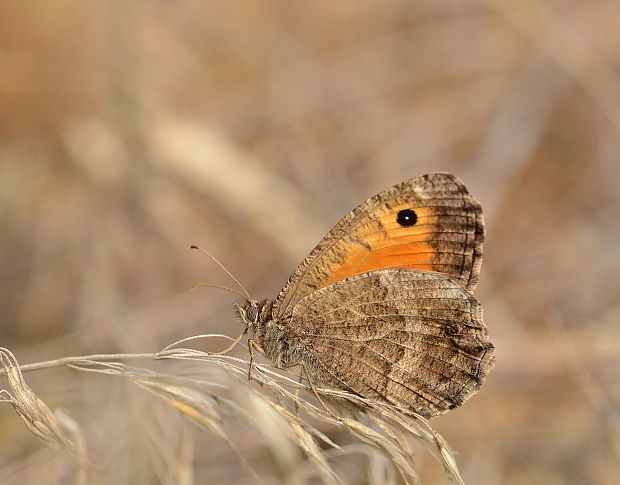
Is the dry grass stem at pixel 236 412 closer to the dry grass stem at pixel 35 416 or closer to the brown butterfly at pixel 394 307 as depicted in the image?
the dry grass stem at pixel 35 416

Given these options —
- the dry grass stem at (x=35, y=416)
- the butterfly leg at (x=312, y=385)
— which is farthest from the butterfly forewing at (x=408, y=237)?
the dry grass stem at (x=35, y=416)

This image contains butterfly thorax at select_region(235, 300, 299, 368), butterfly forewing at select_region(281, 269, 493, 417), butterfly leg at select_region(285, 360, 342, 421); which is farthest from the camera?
butterfly thorax at select_region(235, 300, 299, 368)

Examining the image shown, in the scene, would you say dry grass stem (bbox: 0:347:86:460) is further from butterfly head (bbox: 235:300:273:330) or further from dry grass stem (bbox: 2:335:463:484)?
butterfly head (bbox: 235:300:273:330)

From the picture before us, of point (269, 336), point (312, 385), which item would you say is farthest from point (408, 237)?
point (312, 385)

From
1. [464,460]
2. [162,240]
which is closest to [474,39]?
[162,240]

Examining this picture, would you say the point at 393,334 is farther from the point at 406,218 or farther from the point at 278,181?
the point at 278,181

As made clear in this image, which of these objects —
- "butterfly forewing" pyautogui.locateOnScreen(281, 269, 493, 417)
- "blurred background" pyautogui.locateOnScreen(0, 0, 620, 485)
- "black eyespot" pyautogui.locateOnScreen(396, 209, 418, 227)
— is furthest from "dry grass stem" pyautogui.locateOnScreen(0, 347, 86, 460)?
"black eyespot" pyautogui.locateOnScreen(396, 209, 418, 227)
